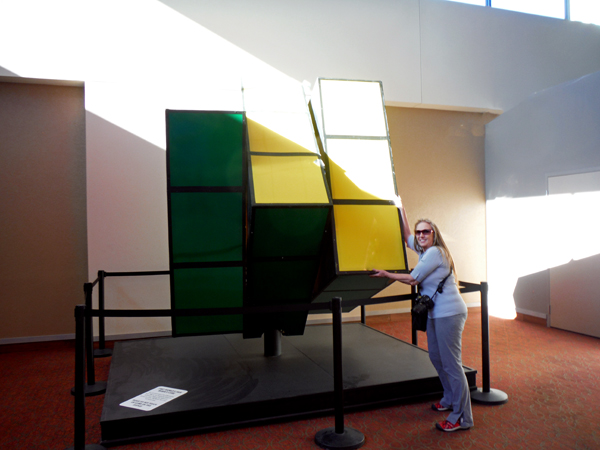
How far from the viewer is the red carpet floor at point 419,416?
11.7ft

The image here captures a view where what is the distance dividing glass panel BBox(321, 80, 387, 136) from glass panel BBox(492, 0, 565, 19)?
223 inches

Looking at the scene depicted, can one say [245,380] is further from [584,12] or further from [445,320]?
[584,12]

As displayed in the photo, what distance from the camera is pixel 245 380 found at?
4.43 metres

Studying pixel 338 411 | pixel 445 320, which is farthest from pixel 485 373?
pixel 338 411

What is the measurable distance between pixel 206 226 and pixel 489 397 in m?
3.04

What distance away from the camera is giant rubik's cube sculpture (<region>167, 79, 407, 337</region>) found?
407 centimetres

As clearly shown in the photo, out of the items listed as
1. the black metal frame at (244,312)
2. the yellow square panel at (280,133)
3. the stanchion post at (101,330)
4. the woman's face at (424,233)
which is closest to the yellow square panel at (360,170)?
the yellow square panel at (280,133)

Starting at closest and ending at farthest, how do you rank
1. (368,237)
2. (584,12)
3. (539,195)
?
1. (368,237)
2. (539,195)
3. (584,12)

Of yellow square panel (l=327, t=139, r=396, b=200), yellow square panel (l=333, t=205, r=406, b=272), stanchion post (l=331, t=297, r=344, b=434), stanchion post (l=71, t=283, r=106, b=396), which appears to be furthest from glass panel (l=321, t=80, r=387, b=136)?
stanchion post (l=71, t=283, r=106, b=396)

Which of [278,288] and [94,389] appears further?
[94,389]

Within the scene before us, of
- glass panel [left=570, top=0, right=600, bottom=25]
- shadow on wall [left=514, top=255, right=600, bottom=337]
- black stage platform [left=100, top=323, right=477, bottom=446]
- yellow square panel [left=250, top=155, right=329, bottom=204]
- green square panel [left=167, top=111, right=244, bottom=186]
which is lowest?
black stage platform [left=100, top=323, right=477, bottom=446]

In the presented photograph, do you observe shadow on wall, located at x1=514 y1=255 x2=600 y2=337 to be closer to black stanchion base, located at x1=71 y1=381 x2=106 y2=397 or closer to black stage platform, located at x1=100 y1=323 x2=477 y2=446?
black stage platform, located at x1=100 y1=323 x2=477 y2=446

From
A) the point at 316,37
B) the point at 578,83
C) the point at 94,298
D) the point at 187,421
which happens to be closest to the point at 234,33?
the point at 316,37

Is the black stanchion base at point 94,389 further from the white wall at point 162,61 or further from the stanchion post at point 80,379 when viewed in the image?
the white wall at point 162,61
